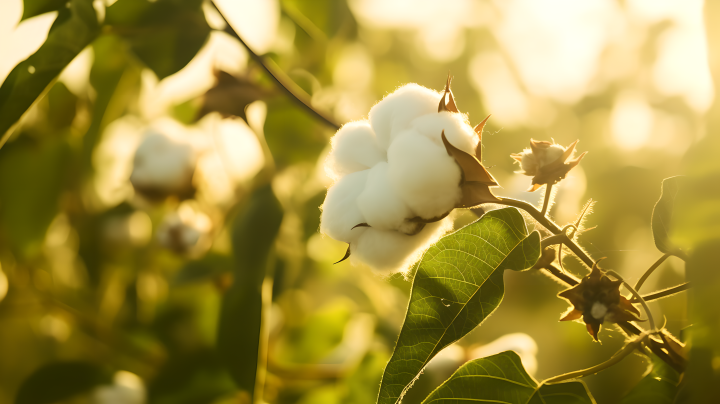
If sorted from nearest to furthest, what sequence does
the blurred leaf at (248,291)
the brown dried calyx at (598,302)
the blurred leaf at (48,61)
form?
the brown dried calyx at (598,302), the blurred leaf at (48,61), the blurred leaf at (248,291)

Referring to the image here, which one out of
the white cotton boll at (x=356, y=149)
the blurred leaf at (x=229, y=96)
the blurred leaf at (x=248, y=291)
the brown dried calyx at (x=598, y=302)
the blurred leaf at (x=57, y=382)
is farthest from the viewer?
the blurred leaf at (x=57, y=382)

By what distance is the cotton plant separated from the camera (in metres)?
0.47

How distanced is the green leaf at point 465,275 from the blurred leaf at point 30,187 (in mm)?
1147

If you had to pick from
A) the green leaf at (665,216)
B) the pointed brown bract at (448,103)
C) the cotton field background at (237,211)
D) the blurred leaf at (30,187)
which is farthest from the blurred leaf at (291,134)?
the green leaf at (665,216)

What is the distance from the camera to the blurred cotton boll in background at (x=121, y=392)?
117 cm

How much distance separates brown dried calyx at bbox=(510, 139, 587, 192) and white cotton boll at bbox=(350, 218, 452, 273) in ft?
0.33

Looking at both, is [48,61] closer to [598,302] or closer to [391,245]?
[391,245]

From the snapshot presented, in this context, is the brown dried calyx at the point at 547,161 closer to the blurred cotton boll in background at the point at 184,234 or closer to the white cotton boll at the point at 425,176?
the white cotton boll at the point at 425,176

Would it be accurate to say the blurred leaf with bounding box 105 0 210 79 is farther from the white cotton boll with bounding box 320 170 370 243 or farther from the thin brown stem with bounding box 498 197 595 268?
the thin brown stem with bounding box 498 197 595 268

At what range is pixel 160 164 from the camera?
3.92 feet

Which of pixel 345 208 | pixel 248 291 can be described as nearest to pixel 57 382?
pixel 248 291

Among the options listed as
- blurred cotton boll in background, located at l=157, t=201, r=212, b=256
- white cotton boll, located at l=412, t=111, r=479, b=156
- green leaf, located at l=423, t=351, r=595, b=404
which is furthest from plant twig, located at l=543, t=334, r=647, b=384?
blurred cotton boll in background, located at l=157, t=201, r=212, b=256

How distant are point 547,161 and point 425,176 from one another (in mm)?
125

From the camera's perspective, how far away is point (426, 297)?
17.7 inches
